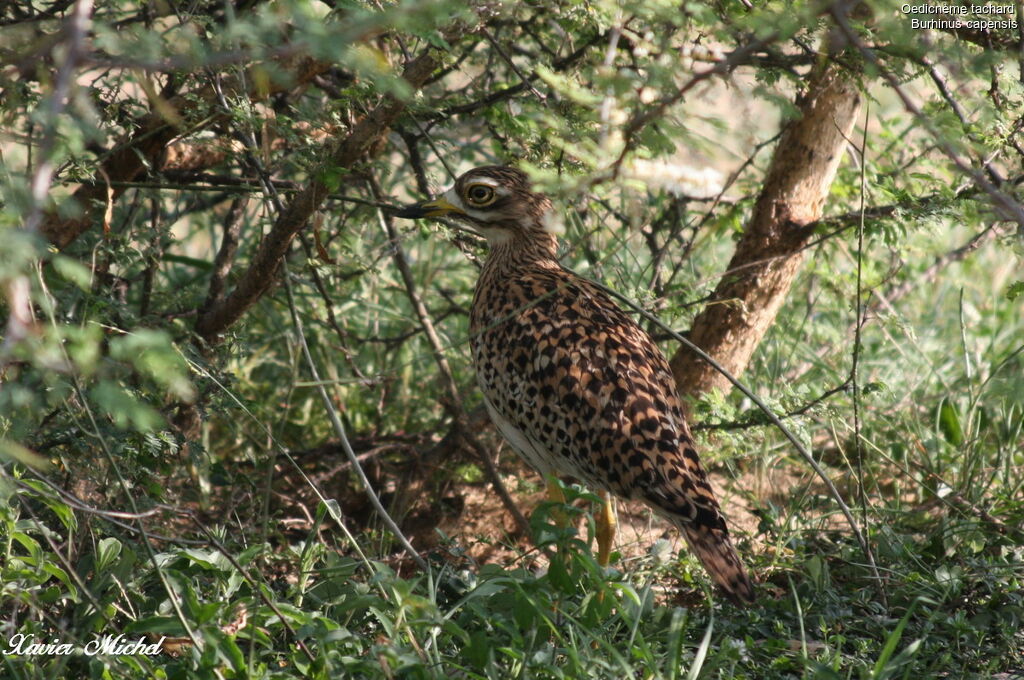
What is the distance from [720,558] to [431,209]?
154 cm

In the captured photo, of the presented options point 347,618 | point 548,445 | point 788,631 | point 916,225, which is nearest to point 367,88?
point 548,445

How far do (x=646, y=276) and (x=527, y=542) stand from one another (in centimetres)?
121

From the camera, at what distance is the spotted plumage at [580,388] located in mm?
2969

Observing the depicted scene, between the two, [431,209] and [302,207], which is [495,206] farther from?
[302,207]

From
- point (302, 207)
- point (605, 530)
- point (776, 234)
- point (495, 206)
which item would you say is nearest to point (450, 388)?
point (495, 206)

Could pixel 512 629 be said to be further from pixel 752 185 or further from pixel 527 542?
pixel 752 185

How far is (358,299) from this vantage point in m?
4.23

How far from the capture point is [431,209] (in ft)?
11.7

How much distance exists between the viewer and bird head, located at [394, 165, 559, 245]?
3654mm

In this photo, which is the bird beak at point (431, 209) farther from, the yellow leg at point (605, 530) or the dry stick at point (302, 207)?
the yellow leg at point (605, 530)

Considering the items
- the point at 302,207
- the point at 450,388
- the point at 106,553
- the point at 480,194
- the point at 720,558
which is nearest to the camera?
the point at 106,553

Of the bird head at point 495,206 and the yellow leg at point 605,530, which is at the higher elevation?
the bird head at point 495,206

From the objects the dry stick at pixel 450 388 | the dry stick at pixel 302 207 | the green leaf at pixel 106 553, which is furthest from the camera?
the dry stick at pixel 450 388

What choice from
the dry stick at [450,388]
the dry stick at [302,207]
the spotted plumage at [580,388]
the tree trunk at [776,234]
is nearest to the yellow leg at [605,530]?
the spotted plumage at [580,388]
